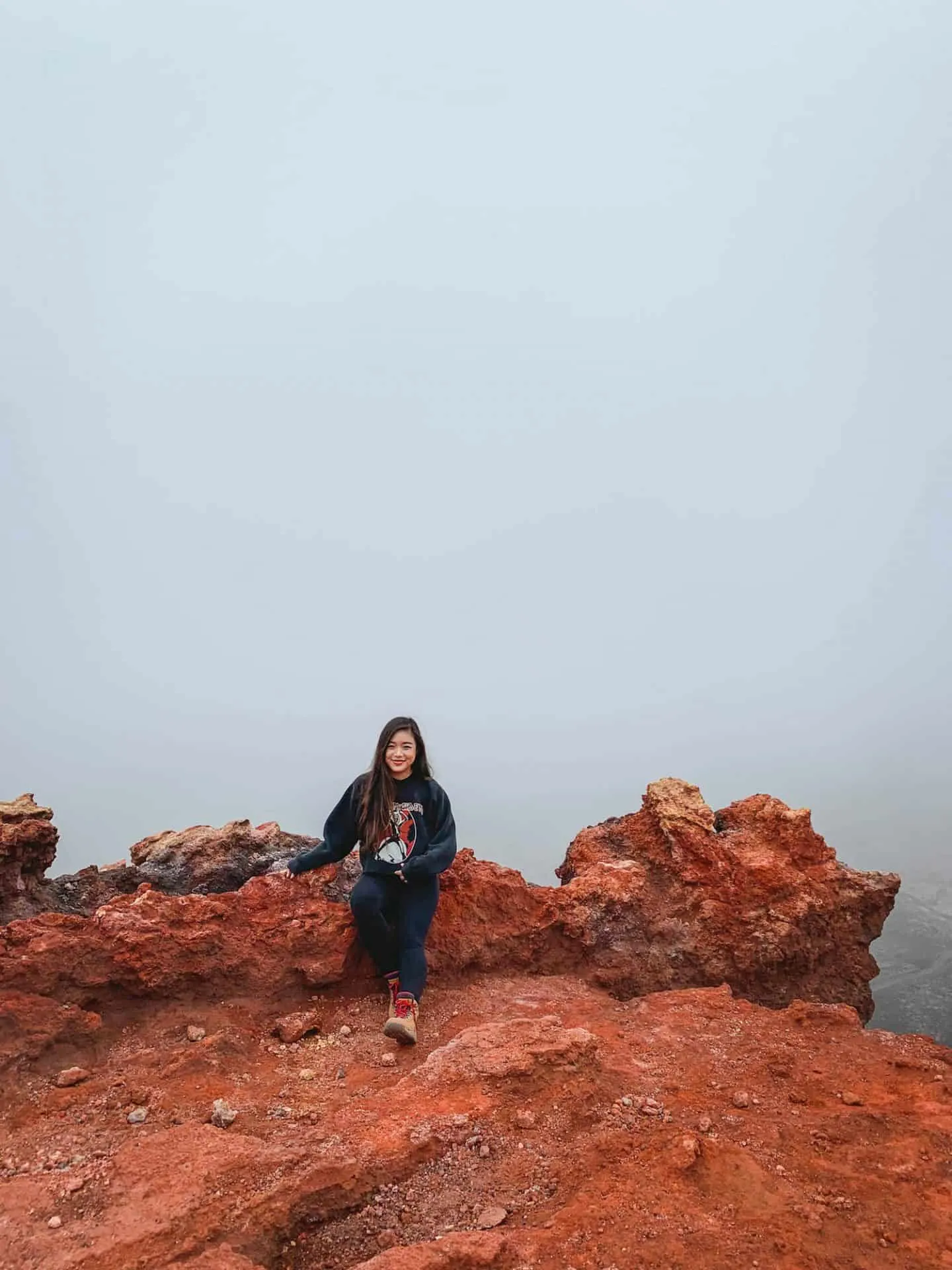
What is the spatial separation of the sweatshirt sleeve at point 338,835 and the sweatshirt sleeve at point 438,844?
2.25ft

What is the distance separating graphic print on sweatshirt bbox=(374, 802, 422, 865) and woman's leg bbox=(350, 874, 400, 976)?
0.19 metres

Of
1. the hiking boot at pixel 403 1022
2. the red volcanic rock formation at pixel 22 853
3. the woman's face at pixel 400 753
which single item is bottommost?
the hiking boot at pixel 403 1022

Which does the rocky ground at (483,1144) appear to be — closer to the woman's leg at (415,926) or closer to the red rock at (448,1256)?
the red rock at (448,1256)

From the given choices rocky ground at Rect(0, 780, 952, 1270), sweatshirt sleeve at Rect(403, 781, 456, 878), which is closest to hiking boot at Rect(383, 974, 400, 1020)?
rocky ground at Rect(0, 780, 952, 1270)

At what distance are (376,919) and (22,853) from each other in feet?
11.5

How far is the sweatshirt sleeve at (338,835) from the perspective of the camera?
652 cm

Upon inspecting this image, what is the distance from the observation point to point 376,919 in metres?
5.98

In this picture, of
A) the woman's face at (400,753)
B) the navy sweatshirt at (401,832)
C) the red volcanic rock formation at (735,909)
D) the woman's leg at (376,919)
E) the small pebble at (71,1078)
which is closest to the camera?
the small pebble at (71,1078)

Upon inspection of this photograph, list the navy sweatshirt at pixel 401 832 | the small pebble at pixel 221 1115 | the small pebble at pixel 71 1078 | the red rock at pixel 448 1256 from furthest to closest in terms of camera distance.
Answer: the navy sweatshirt at pixel 401 832 → the small pebble at pixel 71 1078 → the small pebble at pixel 221 1115 → the red rock at pixel 448 1256

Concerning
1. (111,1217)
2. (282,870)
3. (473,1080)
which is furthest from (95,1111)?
(282,870)

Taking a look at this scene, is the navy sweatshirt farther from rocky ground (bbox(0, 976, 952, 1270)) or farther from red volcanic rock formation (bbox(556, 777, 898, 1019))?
red volcanic rock formation (bbox(556, 777, 898, 1019))

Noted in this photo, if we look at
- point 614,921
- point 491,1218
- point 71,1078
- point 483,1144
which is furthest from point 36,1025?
point 614,921

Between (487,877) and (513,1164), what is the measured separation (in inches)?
133

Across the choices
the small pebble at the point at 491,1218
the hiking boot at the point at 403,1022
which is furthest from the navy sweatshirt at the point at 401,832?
the small pebble at the point at 491,1218
